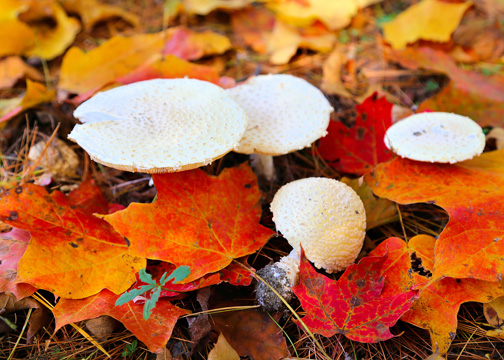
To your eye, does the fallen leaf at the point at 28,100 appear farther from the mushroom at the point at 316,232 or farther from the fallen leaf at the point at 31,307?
the mushroom at the point at 316,232

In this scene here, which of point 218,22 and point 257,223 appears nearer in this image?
point 257,223

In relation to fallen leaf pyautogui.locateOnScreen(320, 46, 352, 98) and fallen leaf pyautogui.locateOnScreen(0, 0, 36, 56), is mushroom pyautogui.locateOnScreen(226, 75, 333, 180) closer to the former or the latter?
fallen leaf pyautogui.locateOnScreen(320, 46, 352, 98)

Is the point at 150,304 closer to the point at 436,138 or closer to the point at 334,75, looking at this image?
the point at 436,138

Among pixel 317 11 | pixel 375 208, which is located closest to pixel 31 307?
pixel 375 208

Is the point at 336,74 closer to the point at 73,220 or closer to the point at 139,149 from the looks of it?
the point at 139,149

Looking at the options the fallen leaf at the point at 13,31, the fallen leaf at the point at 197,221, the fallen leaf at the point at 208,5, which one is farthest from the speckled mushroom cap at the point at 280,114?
the fallen leaf at the point at 13,31

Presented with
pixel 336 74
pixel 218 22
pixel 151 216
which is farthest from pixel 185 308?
pixel 218 22
